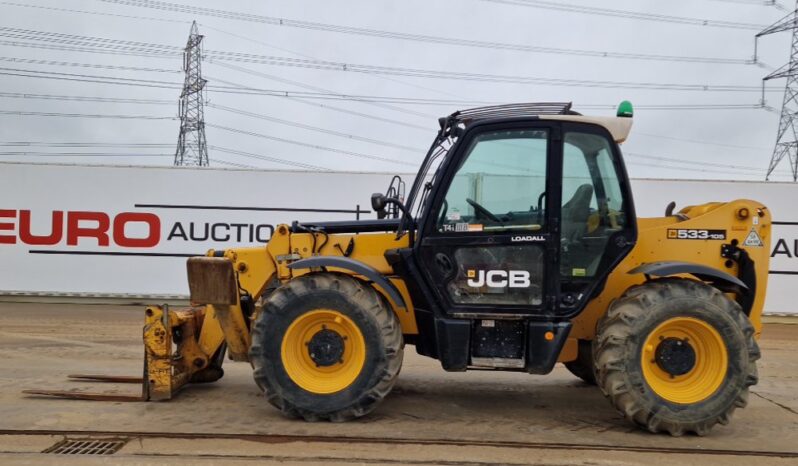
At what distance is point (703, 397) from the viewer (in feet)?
15.1

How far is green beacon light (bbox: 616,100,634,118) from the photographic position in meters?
4.97

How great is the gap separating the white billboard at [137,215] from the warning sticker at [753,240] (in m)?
8.21

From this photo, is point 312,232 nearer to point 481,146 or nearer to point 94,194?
point 481,146

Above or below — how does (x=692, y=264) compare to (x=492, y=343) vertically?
above

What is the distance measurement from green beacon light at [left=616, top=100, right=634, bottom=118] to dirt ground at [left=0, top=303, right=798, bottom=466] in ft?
7.91

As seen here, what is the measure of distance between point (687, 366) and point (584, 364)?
1.34m

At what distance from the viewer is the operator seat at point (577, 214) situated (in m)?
4.80

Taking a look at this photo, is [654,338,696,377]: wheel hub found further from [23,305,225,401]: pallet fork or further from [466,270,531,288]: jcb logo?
[23,305,225,401]: pallet fork

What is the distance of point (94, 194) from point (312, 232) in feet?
30.4

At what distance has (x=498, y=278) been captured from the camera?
4797mm

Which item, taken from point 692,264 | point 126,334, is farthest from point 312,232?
point 126,334

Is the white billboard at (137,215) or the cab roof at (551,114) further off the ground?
the cab roof at (551,114)

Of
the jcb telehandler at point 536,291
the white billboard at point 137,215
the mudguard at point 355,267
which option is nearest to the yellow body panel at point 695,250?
the jcb telehandler at point 536,291

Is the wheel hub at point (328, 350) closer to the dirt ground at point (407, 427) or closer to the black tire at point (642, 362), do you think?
the dirt ground at point (407, 427)
